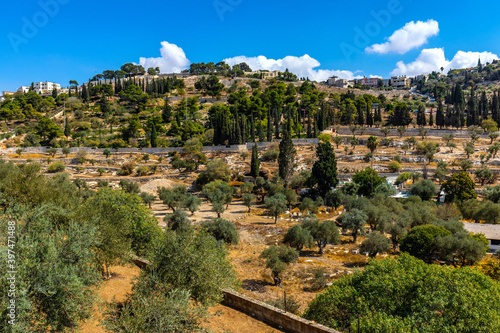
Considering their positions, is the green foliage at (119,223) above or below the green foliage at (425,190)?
above

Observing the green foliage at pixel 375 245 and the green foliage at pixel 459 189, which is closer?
the green foliage at pixel 375 245

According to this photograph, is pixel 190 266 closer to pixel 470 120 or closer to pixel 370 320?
pixel 370 320

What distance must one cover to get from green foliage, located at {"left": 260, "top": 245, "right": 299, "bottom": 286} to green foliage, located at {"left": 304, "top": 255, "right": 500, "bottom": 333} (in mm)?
7031

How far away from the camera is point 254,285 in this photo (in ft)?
64.5

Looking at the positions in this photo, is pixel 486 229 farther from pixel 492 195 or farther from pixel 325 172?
pixel 325 172

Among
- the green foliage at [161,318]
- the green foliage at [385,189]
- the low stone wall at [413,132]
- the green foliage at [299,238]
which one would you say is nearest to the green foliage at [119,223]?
the green foliage at [161,318]

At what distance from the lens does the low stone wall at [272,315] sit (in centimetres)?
1042

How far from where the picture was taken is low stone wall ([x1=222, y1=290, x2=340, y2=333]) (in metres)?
10.4

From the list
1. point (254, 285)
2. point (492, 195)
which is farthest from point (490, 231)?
point (254, 285)

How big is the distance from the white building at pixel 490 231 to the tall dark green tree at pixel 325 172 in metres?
18.1

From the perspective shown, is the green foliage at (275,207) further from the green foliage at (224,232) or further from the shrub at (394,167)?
the shrub at (394,167)

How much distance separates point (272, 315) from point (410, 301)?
4.99 m

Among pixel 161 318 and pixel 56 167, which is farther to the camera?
pixel 56 167

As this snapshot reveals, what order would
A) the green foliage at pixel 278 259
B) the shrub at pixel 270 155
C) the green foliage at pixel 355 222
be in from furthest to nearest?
the shrub at pixel 270 155 → the green foliage at pixel 355 222 → the green foliage at pixel 278 259
